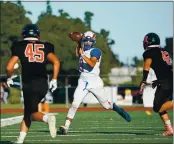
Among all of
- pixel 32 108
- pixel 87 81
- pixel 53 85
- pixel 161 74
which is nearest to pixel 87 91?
pixel 87 81

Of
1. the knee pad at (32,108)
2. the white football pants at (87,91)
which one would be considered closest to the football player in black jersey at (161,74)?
the white football pants at (87,91)

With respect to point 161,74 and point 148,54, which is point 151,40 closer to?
point 148,54

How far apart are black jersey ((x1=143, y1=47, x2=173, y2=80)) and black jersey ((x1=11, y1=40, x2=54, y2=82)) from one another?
193 cm

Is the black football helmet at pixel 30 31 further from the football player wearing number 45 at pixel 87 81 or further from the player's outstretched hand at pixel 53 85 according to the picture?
the football player wearing number 45 at pixel 87 81

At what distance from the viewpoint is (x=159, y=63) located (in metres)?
9.03

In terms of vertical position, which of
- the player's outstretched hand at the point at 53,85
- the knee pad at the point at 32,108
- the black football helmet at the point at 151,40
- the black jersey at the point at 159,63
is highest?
the black football helmet at the point at 151,40

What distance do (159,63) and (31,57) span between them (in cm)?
231

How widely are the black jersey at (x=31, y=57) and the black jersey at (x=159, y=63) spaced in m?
1.93

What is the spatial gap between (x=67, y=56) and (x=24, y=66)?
1424 inches

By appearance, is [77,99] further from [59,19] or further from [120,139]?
[59,19]

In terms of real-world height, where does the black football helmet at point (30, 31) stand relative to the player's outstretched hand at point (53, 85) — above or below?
above

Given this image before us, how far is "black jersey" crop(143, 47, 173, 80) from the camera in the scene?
29.4 ft

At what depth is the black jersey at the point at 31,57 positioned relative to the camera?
757 centimetres

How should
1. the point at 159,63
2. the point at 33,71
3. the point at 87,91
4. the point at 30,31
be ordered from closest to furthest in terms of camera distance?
1. the point at 33,71
2. the point at 30,31
3. the point at 159,63
4. the point at 87,91
